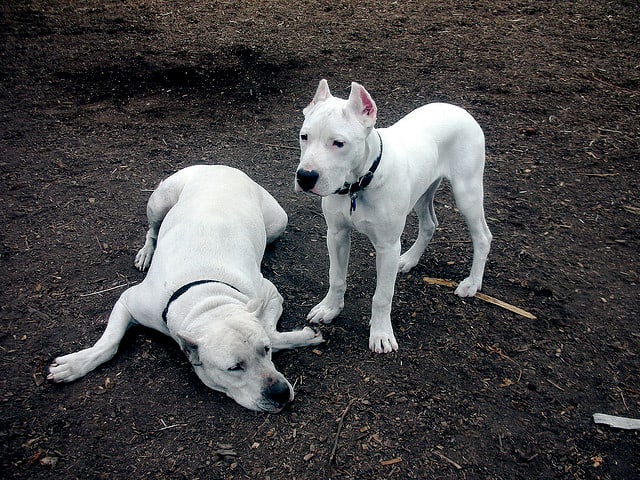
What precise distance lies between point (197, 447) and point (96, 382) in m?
0.87

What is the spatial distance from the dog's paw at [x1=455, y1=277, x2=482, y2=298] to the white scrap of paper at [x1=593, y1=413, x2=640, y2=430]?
1293 mm

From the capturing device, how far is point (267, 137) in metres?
6.68

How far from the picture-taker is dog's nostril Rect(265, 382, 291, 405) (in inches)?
133

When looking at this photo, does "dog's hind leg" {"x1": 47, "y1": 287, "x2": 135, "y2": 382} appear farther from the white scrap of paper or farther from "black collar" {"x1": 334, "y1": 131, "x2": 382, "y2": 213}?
the white scrap of paper

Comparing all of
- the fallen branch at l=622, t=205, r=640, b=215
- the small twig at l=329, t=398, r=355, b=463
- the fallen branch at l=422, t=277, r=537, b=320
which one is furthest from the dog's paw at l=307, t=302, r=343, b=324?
the fallen branch at l=622, t=205, r=640, b=215

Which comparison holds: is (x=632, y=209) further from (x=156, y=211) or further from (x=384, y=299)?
(x=156, y=211)

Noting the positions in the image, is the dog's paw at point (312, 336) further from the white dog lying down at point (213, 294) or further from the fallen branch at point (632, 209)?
the fallen branch at point (632, 209)

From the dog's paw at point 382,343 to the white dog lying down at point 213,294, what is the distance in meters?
0.38

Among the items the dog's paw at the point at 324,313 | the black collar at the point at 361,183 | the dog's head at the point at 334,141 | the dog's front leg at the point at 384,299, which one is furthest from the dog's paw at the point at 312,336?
the dog's head at the point at 334,141

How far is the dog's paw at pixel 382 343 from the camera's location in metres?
3.99

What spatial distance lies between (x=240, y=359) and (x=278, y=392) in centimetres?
32

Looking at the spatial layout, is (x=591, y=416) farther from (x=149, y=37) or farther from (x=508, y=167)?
(x=149, y=37)

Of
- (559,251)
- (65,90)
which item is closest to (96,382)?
(559,251)

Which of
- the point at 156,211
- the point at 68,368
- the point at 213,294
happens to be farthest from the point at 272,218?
the point at 68,368
